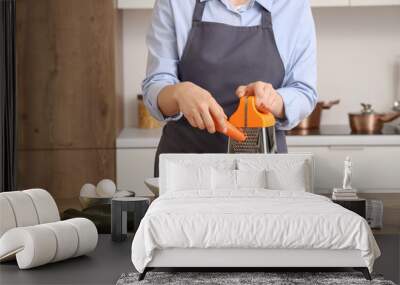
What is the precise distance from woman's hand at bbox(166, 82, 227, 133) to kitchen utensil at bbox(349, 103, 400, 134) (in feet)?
8.15

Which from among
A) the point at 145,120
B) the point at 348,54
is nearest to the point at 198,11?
the point at 145,120

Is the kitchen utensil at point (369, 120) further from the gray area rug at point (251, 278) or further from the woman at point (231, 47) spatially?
the gray area rug at point (251, 278)

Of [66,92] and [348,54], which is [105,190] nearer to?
[66,92]

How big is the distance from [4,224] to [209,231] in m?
0.89

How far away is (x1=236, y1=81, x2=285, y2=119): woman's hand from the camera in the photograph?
3.27 meters

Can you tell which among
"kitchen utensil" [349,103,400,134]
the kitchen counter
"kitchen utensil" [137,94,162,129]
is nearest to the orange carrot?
the kitchen counter

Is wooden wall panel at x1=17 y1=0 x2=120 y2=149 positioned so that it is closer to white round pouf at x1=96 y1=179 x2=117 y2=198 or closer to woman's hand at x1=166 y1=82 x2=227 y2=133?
white round pouf at x1=96 y1=179 x2=117 y2=198

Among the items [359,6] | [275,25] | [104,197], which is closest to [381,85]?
[359,6]

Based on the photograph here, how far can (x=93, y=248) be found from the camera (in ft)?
10.8

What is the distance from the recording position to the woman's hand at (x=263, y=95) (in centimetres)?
327

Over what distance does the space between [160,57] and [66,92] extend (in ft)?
6.71

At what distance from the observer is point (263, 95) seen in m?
3.27

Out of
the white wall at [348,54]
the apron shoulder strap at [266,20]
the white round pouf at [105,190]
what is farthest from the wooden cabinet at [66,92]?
the apron shoulder strap at [266,20]

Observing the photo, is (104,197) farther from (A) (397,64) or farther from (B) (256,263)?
(A) (397,64)
